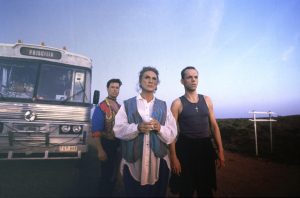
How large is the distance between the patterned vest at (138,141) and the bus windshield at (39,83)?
3.58 m

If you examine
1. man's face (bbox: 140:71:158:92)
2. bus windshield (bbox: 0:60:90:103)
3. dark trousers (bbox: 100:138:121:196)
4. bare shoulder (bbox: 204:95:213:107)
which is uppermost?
bus windshield (bbox: 0:60:90:103)

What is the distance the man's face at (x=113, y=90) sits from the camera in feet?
12.9

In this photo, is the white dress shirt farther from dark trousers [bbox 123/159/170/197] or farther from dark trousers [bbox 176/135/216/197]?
dark trousers [bbox 176/135/216/197]

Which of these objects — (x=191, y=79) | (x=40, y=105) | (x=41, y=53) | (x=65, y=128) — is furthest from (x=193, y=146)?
(x=41, y=53)

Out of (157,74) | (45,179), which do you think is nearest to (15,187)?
(45,179)

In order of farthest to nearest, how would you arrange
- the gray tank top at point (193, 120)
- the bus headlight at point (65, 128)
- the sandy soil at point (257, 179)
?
the bus headlight at point (65, 128)
the sandy soil at point (257, 179)
the gray tank top at point (193, 120)

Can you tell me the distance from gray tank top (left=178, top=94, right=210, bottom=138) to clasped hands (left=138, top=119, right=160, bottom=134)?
65 centimetres

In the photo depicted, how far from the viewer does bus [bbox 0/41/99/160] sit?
16.5ft

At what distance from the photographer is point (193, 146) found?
2.77m

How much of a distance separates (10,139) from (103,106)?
2923 mm

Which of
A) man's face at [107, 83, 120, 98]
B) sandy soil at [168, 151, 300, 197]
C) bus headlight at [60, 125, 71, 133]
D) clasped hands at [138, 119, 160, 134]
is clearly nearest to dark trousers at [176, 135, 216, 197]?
clasped hands at [138, 119, 160, 134]

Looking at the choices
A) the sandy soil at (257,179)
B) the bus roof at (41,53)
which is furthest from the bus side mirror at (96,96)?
the sandy soil at (257,179)

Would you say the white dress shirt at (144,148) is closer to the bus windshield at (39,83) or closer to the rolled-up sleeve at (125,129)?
the rolled-up sleeve at (125,129)

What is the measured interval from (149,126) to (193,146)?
84cm
